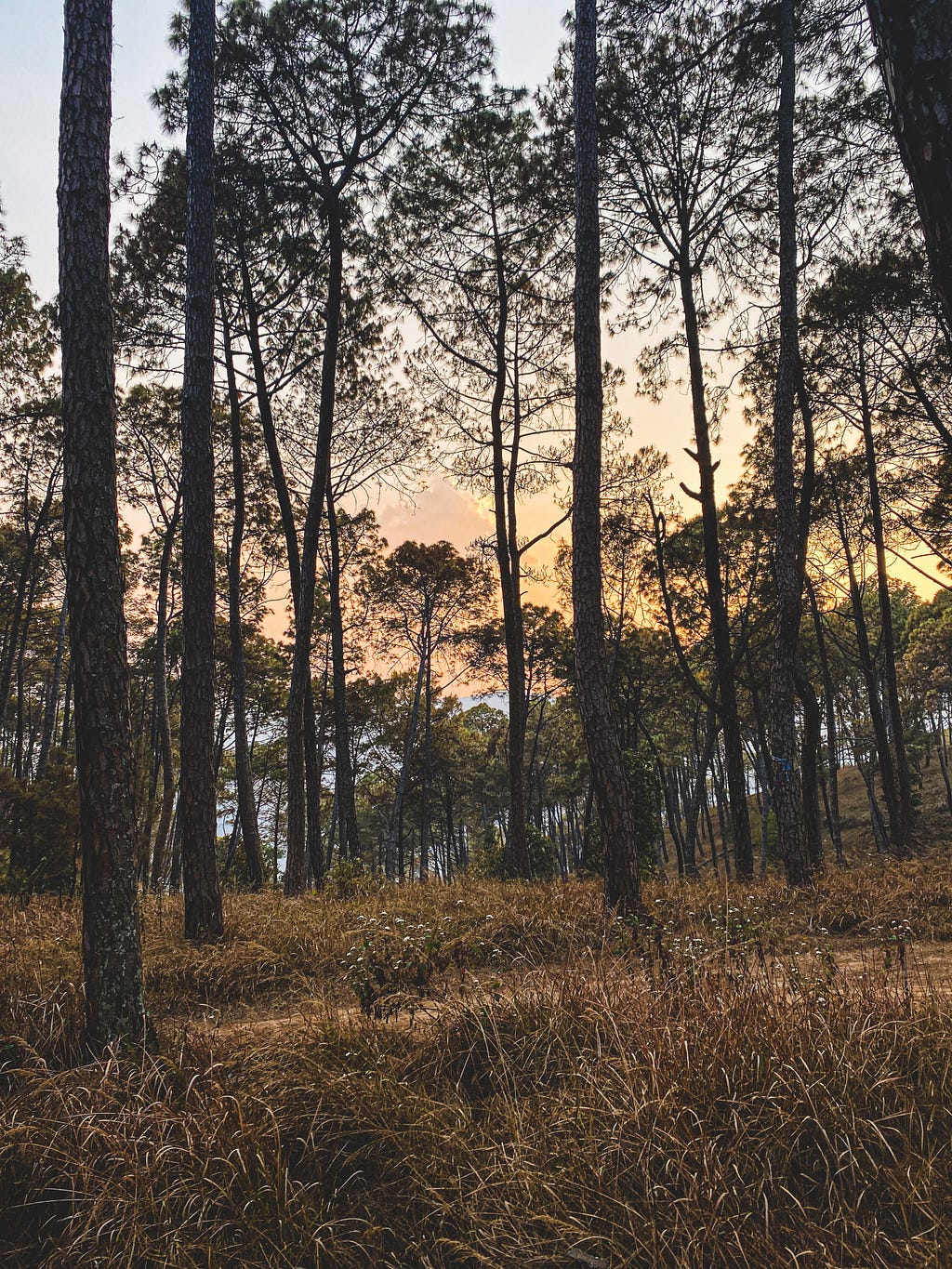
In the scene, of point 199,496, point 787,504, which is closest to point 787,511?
point 787,504

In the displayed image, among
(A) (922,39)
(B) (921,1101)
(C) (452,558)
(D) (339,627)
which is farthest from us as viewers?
(C) (452,558)

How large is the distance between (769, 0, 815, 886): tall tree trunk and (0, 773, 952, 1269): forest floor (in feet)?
13.7

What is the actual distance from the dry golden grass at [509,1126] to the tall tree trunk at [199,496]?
72.0 inches

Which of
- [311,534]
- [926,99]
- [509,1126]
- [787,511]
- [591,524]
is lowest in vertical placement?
[509,1126]

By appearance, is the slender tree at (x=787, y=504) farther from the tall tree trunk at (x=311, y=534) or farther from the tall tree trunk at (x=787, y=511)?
the tall tree trunk at (x=311, y=534)

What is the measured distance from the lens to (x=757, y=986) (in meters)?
2.72

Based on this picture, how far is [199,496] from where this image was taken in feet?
18.3

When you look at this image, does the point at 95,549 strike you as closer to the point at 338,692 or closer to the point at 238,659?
the point at 238,659

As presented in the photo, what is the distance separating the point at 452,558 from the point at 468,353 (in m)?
7.38

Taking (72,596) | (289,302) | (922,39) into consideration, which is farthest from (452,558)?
(922,39)

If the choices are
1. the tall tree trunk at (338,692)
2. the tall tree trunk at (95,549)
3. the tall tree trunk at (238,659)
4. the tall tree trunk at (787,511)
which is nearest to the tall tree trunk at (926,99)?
the tall tree trunk at (95,549)

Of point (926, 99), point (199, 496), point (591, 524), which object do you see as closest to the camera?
point (926, 99)

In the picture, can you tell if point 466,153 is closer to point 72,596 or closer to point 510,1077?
point 72,596

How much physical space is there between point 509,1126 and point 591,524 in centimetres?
453
